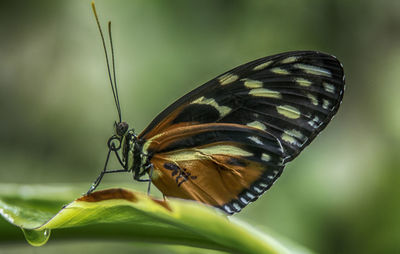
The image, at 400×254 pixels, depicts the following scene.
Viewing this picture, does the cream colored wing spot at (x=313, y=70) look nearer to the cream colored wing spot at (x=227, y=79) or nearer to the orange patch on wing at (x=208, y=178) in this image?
the cream colored wing spot at (x=227, y=79)

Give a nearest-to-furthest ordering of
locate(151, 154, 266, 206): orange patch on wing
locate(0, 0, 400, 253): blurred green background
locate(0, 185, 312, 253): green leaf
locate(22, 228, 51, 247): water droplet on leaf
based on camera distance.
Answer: locate(0, 185, 312, 253): green leaf → locate(22, 228, 51, 247): water droplet on leaf → locate(151, 154, 266, 206): orange patch on wing → locate(0, 0, 400, 253): blurred green background

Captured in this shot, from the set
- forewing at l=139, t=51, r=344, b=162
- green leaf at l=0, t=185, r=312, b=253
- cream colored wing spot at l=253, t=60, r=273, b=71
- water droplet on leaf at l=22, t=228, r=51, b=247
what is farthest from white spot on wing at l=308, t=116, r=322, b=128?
water droplet on leaf at l=22, t=228, r=51, b=247

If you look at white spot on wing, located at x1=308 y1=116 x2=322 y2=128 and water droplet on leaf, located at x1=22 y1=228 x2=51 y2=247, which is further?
white spot on wing, located at x1=308 y1=116 x2=322 y2=128

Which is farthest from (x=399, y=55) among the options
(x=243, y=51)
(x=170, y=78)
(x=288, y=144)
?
(x=288, y=144)

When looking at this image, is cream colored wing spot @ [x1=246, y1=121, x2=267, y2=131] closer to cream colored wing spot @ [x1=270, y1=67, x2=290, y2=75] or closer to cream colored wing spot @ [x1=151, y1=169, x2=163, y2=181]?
cream colored wing spot @ [x1=270, y1=67, x2=290, y2=75]

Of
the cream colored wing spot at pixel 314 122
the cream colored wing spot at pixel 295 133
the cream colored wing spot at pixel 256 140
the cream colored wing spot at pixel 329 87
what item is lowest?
the cream colored wing spot at pixel 256 140

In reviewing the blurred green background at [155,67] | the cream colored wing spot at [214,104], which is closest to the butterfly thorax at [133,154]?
the cream colored wing spot at [214,104]

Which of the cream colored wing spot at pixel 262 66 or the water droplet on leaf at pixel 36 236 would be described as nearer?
the water droplet on leaf at pixel 36 236
